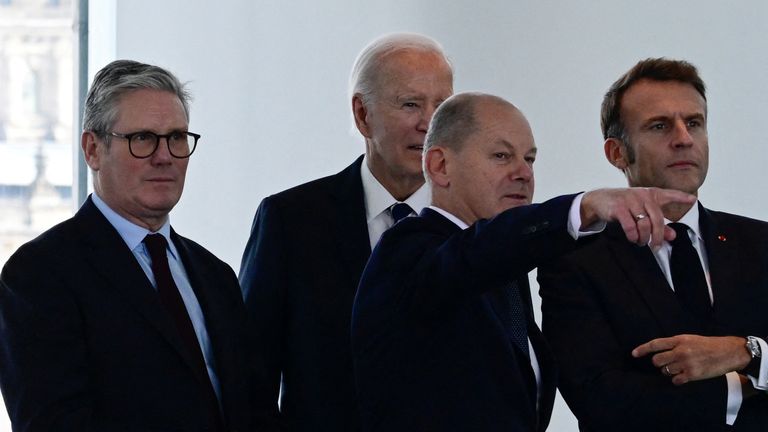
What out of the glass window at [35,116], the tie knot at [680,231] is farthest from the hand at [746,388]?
the glass window at [35,116]

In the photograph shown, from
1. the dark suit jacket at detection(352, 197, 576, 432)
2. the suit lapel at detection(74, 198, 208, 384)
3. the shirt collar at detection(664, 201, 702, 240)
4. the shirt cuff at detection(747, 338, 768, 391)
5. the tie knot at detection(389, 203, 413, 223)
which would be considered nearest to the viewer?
the dark suit jacket at detection(352, 197, 576, 432)

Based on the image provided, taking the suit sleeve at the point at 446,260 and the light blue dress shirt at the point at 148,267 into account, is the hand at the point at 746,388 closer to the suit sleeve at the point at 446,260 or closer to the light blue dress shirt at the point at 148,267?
the suit sleeve at the point at 446,260

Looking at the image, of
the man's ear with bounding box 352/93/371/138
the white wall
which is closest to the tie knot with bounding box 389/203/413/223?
the man's ear with bounding box 352/93/371/138

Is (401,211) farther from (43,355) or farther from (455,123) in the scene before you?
(43,355)

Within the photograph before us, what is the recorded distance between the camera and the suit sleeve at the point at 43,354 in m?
2.07

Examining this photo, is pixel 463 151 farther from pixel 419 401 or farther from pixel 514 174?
pixel 419 401

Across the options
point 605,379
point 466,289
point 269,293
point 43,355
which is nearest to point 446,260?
point 466,289

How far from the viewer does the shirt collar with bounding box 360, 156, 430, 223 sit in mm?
2711

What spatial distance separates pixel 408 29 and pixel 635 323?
7.54 ft

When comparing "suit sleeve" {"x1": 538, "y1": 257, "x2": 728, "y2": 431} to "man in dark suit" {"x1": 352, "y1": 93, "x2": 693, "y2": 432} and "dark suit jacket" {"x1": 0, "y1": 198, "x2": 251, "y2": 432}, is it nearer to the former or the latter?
"man in dark suit" {"x1": 352, "y1": 93, "x2": 693, "y2": 432}

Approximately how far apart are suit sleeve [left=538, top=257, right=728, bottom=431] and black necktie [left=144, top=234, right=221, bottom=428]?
715 mm

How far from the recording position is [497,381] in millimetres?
1982

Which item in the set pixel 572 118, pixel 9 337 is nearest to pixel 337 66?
pixel 572 118

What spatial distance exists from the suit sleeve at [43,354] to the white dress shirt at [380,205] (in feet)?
2.58
